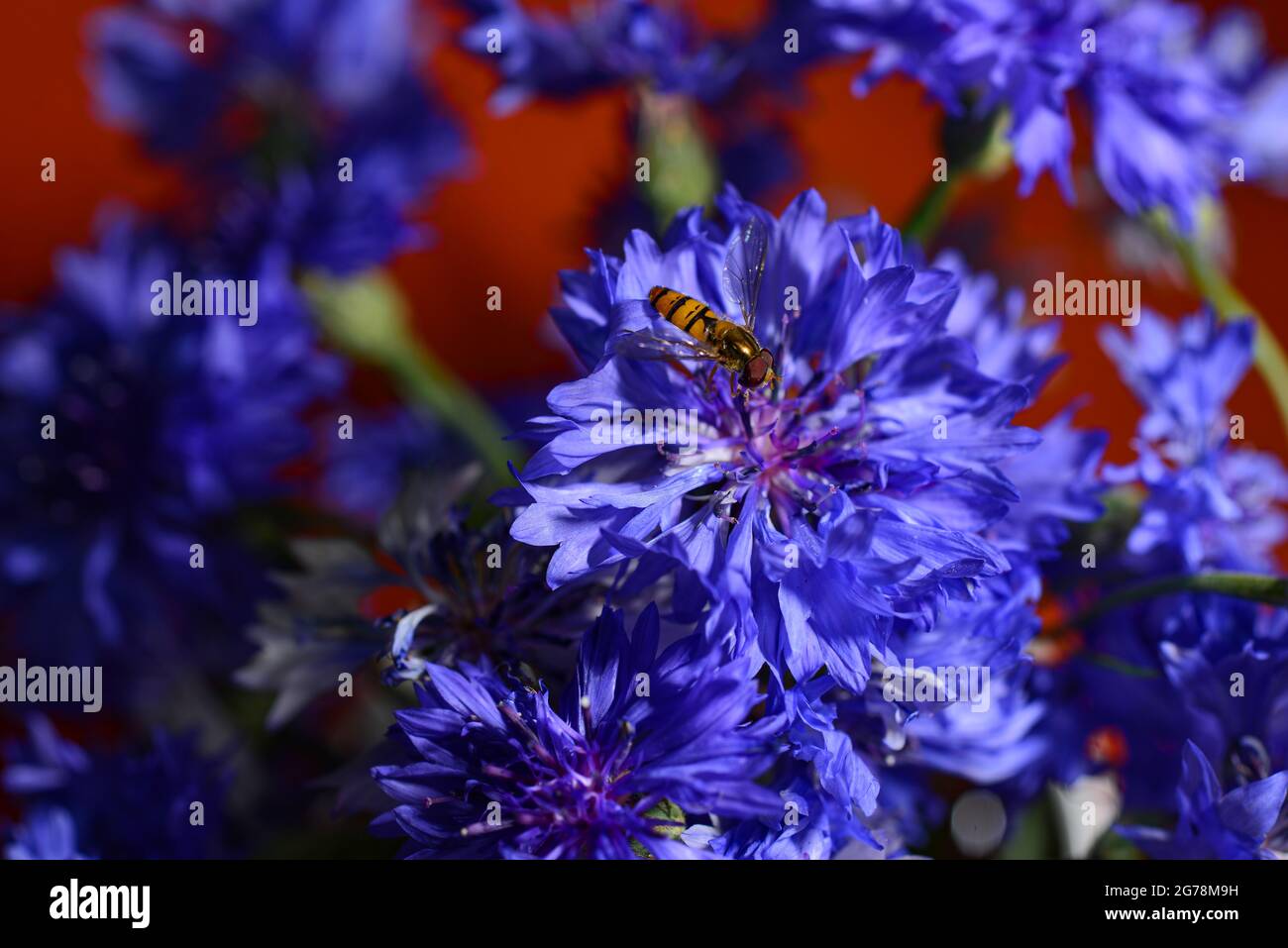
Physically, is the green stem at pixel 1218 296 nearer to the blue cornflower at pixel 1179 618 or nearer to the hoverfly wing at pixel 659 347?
the blue cornflower at pixel 1179 618

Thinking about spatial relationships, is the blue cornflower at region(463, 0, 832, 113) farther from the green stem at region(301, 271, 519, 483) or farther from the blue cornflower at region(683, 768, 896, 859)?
the blue cornflower at region(683, 768, 896, 859)

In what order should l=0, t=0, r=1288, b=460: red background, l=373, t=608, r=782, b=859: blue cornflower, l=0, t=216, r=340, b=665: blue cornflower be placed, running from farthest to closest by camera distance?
l=0, t=0, r=1288, b=460: red background
l=0, t=216, r=340, b=665: blue cornflower
l=373, t=608, r=782, b=859: blue cornflower

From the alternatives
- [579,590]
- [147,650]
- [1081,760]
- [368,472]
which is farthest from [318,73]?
[1081,760]

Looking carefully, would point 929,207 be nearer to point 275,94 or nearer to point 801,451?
point 801,451

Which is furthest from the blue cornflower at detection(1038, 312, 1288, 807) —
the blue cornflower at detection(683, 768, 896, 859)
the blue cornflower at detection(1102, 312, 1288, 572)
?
the blue cornflower at detection(683, 768, 896, 859)

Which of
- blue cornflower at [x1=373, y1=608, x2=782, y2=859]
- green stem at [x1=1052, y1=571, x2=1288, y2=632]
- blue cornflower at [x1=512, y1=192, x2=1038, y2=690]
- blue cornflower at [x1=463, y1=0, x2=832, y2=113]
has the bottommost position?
blue cornflower at [x1=373, y1=608, x2=782, y2=859]
